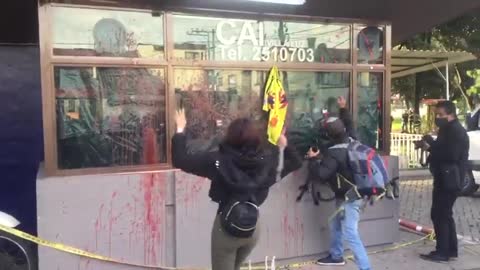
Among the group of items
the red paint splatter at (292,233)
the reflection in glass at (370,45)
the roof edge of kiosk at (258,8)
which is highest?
the roof edge of kiosk at (258,8)

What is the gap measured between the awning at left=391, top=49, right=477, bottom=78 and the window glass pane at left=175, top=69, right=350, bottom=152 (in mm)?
4336

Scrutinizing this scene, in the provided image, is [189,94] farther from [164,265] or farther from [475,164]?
[475,164]

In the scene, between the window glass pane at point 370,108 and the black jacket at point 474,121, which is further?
the black jacket at point 474,121

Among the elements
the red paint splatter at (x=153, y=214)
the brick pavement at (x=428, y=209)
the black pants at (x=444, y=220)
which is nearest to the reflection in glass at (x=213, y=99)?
the red paint splatter at (x=153, y=214)

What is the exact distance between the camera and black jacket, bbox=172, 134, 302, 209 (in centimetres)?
368

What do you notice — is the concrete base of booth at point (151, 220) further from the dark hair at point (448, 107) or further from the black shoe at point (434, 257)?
the dark hair at point (448, 107)

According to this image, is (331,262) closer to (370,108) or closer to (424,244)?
(424,244)

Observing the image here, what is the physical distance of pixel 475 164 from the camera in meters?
10.9

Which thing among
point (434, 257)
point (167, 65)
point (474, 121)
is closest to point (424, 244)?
point (434, 257)

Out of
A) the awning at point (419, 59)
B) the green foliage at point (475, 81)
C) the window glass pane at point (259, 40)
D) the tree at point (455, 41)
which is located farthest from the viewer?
the green foliage at point (475, 81)

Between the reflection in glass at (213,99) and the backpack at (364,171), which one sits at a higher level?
the reflection in glass at (213,99)

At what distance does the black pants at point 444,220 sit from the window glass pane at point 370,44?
1.61 meters

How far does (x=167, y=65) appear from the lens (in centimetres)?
554

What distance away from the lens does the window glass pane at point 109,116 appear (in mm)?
5211
